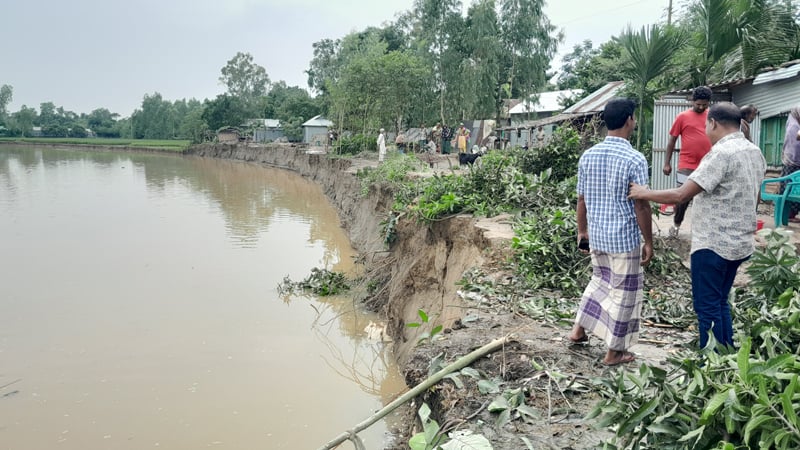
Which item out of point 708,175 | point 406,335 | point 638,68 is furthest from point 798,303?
point 638,68

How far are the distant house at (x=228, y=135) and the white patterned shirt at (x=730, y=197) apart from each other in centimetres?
6095

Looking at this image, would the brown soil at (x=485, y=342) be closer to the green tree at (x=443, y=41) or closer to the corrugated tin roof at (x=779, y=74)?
the corrugated tin roof at (x=779, y=74)

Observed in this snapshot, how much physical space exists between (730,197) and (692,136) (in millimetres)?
3173

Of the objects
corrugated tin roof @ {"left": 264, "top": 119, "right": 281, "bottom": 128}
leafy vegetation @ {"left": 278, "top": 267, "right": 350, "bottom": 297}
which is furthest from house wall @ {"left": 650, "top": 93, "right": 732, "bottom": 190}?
corrugated tin roof @ {"left": 264, "top": 119, "right": 281, "bottom": 128}

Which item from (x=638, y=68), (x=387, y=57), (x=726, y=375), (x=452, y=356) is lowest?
(x=452, y=356)

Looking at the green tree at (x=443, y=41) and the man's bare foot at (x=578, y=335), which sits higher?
the green tree at (x=443, y=41)

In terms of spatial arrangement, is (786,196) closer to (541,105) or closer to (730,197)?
(730,197)

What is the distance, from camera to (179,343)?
916 cm

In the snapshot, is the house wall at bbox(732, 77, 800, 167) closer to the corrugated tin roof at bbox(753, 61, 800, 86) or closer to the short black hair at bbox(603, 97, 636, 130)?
the corrugated tin roof at bbox(753, 61, 800, 86)

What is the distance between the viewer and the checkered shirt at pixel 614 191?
3678mm

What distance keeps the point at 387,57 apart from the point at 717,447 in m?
31.0

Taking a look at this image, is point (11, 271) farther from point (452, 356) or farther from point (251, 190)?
point (251, 190)

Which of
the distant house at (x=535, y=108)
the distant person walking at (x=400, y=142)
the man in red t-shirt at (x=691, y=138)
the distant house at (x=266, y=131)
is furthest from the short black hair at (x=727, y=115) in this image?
the distant house at (x=266, y=131)

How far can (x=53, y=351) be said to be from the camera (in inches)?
350
